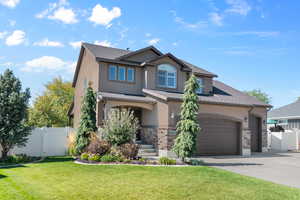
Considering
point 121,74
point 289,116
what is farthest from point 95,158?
point 289,116

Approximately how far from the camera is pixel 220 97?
721 inches

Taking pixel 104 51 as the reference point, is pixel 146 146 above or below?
below

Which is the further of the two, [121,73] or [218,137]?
[121,73]

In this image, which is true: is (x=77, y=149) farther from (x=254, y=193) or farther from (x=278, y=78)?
(x=278, y=78)

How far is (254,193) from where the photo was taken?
7.08m

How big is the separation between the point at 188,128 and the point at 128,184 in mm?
5301

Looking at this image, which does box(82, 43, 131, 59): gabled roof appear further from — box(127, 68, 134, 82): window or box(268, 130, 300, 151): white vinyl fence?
box(268, 130, 300, 151): white vinyl fence

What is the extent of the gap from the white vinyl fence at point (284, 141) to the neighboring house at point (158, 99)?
17.2 ft

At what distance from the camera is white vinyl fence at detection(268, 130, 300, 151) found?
22.2 m

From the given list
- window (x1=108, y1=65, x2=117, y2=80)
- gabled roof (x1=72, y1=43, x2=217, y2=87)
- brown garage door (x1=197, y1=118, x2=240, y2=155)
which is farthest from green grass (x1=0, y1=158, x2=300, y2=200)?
gabled roof (x1=72, y1=43, x2=217, y2=87)

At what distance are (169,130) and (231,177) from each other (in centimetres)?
566

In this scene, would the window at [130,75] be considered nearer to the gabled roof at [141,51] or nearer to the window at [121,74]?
the window at [121,74]

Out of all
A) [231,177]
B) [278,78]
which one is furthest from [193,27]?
[278,78]

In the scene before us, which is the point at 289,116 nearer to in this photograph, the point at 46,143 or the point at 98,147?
the point at 98,147
